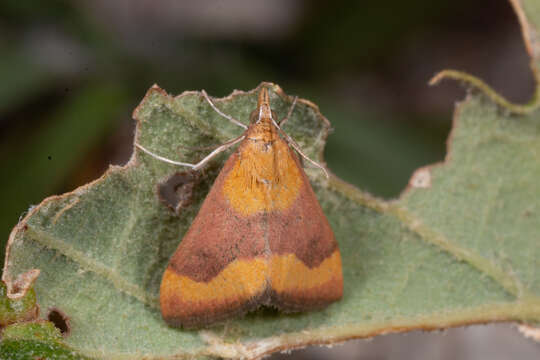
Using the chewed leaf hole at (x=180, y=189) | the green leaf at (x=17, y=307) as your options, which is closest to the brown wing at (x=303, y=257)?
the chewed leaf hole at (x=180, y=189)

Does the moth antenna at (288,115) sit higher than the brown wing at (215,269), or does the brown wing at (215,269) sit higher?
the moth antenna at (288,115)

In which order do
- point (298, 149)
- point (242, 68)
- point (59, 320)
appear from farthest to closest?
point (242, 68), point (298, 149), point (59, 320)

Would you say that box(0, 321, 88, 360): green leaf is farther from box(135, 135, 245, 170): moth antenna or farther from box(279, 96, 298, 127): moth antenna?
box(279, 96, 298, 127): moth antenna

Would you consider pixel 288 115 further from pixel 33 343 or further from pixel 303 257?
pixel 33 343

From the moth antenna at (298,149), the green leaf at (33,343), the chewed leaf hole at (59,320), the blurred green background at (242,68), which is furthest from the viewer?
the blurred green background at (242,68)

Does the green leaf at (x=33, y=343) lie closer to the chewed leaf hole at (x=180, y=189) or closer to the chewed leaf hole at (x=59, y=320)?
the chewed leaf hole at (x=59, y=320)

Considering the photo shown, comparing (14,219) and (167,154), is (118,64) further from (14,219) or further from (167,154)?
(167,154)

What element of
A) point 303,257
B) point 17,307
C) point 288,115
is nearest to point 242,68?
point 288,115
